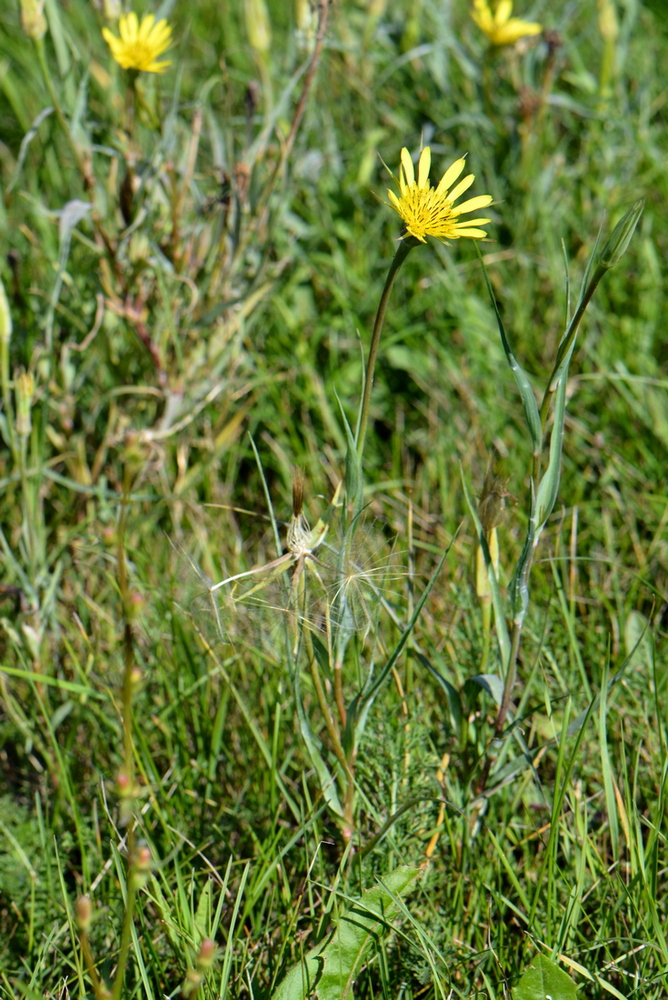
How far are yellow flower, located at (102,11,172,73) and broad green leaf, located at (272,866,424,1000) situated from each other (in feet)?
5.34

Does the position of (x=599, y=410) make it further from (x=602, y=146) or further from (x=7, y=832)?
(x=7, y=832)

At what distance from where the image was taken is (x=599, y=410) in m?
2.29

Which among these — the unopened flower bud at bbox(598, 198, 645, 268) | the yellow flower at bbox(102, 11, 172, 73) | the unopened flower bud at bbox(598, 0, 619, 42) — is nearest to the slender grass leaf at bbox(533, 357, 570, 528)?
the unopened flower bud at bbox(598, 198, 645, 268)

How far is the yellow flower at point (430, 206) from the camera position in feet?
3.44

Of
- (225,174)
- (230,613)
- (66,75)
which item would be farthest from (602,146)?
(230,613)

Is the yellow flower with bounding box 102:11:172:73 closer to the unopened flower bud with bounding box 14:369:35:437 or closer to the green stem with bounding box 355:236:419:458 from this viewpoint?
the unopened flower bud with bounding box 14:369:35:437

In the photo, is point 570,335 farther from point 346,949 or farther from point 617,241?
point 346,949

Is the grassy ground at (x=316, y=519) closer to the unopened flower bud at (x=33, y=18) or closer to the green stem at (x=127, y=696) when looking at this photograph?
the green stem at (x=127, y=696)

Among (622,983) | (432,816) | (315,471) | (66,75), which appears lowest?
(622,983)

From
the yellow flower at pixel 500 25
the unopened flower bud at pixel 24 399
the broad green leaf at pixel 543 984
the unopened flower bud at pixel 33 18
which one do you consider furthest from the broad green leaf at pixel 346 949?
the yellow flower at pixel 500 25

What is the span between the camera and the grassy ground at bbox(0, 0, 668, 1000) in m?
1.30

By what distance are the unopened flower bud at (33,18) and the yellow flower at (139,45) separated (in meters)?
0.12

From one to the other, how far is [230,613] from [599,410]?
4.37 feet

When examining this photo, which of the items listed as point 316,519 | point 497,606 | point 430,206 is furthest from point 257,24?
point 497,606
